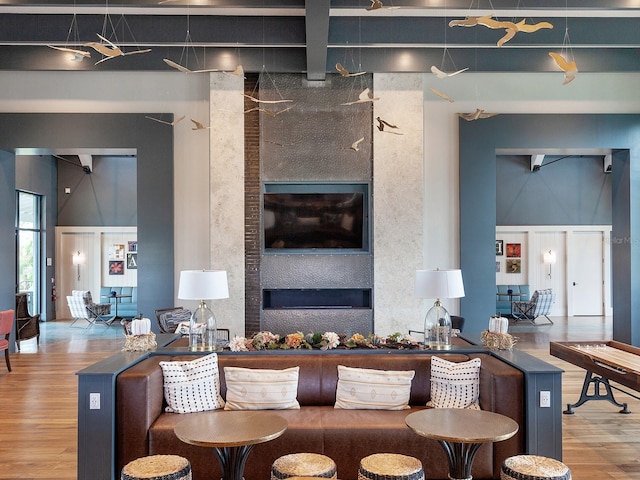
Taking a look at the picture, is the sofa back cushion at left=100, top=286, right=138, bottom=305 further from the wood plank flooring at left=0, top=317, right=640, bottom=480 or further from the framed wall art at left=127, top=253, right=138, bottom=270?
the wood plank flooring at left=0, top=317, right=640, bottom=480

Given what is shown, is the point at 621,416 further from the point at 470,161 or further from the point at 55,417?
the point at 55,417

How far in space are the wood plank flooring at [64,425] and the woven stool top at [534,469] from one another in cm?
114

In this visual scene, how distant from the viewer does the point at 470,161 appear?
841 cm

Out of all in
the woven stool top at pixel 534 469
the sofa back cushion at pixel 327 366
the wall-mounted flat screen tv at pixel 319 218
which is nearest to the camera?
the woven stool top at pixel 534 469

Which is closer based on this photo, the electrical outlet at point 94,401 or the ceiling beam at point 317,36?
the electrical outlet at point 94,401

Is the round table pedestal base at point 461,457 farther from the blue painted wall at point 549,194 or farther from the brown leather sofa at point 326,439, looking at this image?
the blue painted wall at point 549,194

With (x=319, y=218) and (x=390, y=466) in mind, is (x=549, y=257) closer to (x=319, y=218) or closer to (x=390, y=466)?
(x=319, y=218)

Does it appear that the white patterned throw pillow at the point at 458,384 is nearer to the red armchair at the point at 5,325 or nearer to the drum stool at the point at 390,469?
the drum stool at the point at 390,469

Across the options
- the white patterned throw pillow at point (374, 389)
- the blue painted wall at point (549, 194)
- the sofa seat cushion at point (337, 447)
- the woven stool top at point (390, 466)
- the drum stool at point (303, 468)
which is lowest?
the sofa seat cushion at point (337, 447)

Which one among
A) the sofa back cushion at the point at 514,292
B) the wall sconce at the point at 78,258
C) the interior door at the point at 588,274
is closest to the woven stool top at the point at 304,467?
the sofa back cushion at the point at 514,292

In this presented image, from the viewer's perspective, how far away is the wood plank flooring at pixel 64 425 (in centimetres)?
393

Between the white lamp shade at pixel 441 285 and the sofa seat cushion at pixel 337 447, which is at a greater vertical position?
the white lamp shade at pixel 441 285

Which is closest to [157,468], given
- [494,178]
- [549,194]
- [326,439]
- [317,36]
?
[326,439]

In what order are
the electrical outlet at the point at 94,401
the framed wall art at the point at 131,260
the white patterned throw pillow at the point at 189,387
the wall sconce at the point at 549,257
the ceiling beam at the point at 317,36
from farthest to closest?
the framed wall art at the point at 131,260, the wall sconce at the point at 549,257, the ceiling beam at the point at 317,36, the white patterned throw pillow at the point at 189,387, the electrical outlet at the point at 94,401
